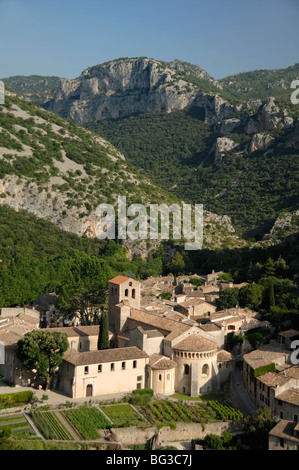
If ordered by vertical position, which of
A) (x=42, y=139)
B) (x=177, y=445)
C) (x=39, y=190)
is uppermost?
(x=42, y=139)

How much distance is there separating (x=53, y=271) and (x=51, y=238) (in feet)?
67.9

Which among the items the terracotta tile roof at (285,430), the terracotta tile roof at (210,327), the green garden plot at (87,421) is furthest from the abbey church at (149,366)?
the terracotta tile roof at (285,430)

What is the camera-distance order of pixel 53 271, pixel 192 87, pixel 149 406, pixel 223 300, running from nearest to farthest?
1. pixel 149 406
2. pixel 223 300
3. pixel 53 271
4. pixel 192 87

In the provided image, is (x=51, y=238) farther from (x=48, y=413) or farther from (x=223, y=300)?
(x=48, y=413)

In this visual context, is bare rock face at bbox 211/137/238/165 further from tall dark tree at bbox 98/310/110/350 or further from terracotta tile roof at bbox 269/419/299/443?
terracotta tile roof at bbox 269/419/299/443

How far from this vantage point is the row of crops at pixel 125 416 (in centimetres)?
3597

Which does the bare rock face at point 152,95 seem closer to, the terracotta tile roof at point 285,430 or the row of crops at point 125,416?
the row of crops at point 125,416

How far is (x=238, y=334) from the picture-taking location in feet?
171

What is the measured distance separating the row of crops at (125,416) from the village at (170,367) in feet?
2.72

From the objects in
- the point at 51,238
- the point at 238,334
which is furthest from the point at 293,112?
the point at 238,334

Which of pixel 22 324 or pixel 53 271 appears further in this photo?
pixel 53 271

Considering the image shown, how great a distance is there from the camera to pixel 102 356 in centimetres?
4294

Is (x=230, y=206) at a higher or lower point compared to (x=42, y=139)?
lower

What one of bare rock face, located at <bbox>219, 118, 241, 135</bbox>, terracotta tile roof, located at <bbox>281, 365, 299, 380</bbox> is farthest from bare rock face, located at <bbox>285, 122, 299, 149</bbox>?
terracotta tile roof, located at <bbox>281, 365, 299, 380</bbox>
